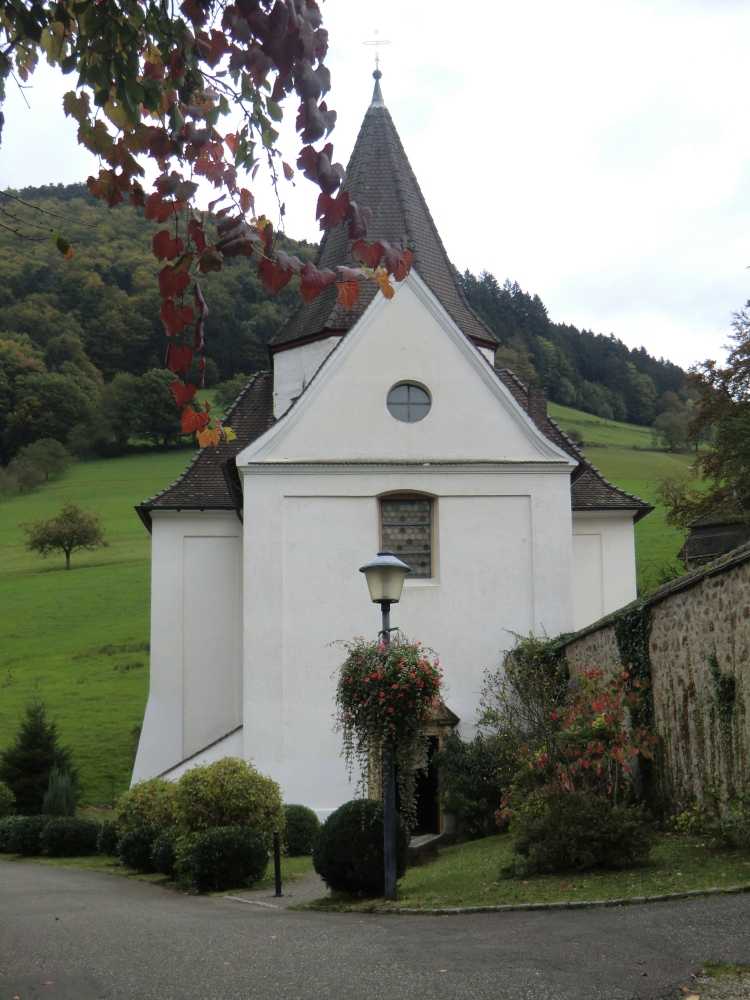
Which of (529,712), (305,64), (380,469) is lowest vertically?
(529,712)

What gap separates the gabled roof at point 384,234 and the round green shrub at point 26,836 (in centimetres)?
1110

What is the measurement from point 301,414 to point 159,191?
1523cm

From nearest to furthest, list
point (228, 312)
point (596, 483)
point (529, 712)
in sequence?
1. point (529, 712)
2. point (596, 483)
3. point (228, 312)

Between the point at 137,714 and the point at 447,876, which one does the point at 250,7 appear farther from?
the point at 137,714

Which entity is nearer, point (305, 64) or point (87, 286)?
point (305, 64)

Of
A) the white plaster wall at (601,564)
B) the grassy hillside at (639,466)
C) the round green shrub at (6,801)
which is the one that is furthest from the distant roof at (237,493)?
the grassy hillside at (639,466)

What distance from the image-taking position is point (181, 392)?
4109 mm

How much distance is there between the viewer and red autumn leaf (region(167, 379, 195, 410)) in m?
4.06

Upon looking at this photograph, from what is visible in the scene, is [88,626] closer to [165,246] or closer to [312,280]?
[165,246]

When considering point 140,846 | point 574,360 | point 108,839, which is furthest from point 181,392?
point 574,360

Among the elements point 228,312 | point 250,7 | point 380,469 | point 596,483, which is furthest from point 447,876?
point 228,312

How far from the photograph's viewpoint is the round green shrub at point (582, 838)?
9.68 meters

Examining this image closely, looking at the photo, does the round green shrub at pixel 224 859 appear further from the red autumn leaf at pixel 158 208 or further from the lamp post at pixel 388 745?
the red autumn leaf at pixel 158 208

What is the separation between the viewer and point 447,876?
11.8 m
